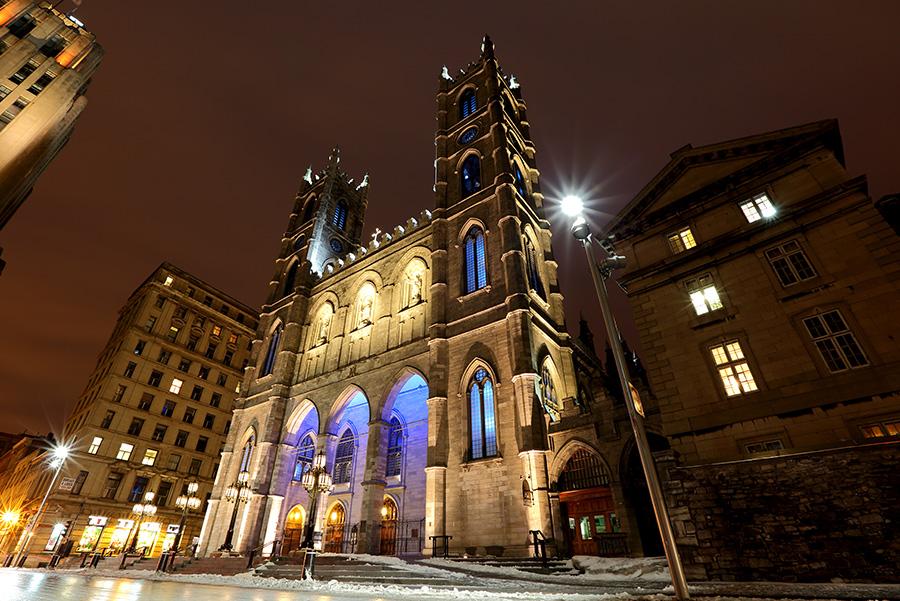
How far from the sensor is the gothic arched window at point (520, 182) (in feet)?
93.5

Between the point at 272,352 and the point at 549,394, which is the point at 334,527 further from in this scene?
the point at 549,394

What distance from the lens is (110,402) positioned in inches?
1390

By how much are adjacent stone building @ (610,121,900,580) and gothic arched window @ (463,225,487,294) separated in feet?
31.6

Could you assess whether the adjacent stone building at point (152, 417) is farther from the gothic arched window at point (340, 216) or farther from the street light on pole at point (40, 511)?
the gothic arched window at point (340, 216)

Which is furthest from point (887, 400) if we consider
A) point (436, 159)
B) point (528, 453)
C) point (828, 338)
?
point (436, 159)

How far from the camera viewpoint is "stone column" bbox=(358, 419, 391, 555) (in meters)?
19.8

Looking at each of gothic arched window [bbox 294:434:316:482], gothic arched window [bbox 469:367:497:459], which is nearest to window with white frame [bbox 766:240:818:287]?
gothic arched window [bbox 469:367:497:459]

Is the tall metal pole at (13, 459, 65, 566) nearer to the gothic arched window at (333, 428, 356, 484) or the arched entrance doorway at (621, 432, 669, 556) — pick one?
the gothic arched window at (333, 428, 356, 484)

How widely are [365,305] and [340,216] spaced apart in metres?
16.0

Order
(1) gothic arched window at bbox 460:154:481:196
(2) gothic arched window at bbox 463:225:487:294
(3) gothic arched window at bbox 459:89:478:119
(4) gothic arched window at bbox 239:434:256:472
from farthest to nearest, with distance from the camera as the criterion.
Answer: (3) gothic arched window at bbox 459:89:478:119, (1) gothic arched window at bbox 460:154:481:196, (4) gothic arched window at bbox 239:434:256:472, (2) gothic arched window at bbox 463:225:487:294

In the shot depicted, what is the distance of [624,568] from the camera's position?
1180 centimetres

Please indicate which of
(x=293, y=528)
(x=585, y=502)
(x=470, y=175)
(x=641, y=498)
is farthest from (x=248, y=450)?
(x=641, y=498)

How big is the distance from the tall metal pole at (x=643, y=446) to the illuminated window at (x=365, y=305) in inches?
A: 839

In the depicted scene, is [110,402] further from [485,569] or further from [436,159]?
[485,569]
